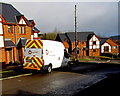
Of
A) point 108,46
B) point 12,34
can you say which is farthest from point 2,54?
point 108,46

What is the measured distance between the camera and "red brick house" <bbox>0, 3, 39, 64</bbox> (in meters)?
19.6

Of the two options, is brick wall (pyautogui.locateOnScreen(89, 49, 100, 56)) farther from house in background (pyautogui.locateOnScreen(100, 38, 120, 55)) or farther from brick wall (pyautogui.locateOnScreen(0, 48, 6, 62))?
brick wall (pyautogui.locateOnScreen(0, 48, 6, 62))

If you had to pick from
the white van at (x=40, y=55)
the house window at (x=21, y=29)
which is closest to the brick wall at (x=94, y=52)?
the house window at (x=21, y=29)

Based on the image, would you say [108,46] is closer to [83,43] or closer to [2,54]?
[83,43]

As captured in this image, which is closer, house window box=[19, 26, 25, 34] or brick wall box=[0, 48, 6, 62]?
brick wall box=[0, 48, 6, 62]

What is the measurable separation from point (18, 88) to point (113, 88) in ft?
17.7

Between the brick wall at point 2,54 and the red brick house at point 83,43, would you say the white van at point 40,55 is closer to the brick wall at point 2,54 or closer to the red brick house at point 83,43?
the brick wall at point 2,54

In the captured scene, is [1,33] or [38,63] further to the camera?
[1,33]

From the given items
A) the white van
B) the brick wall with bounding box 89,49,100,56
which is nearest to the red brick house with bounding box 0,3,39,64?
the white van

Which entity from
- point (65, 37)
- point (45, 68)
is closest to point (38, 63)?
point (45, 68)

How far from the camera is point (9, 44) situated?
19.9m

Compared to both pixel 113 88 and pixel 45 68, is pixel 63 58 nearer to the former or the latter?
pixel 45 68

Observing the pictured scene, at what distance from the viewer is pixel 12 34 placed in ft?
70.0

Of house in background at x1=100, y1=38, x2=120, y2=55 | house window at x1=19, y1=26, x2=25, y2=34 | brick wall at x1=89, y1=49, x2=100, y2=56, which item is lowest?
brick wall at x1=89, y1=49, x2=100, y2=56
